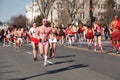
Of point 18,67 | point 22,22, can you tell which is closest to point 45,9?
point 18,67

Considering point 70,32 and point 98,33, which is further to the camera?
point 70,32

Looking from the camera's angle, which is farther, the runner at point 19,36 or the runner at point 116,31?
the runner at point 19,36

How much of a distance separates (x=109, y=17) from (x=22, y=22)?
95651 mm

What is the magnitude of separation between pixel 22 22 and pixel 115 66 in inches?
5978

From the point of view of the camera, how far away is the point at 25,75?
14.6 meters

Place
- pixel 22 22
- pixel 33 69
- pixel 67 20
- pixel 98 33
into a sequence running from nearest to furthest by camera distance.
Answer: pixel 33 69
pixel 98 33
pixel 67 20
pixel 22 22

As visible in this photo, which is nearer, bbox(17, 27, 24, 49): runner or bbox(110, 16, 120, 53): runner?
bbox(110, 16, 120, 53): runner

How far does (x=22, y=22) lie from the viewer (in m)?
168

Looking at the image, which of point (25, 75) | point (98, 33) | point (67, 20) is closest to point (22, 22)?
point (67, 20)

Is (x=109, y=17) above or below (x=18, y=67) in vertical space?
above

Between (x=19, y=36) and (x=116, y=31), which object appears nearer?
(x=116, y=31)

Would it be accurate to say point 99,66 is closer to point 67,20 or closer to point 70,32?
point 70,32

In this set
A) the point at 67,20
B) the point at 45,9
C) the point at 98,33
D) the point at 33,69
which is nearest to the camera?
the point at 33,69

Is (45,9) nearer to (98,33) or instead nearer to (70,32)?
(70,32)
